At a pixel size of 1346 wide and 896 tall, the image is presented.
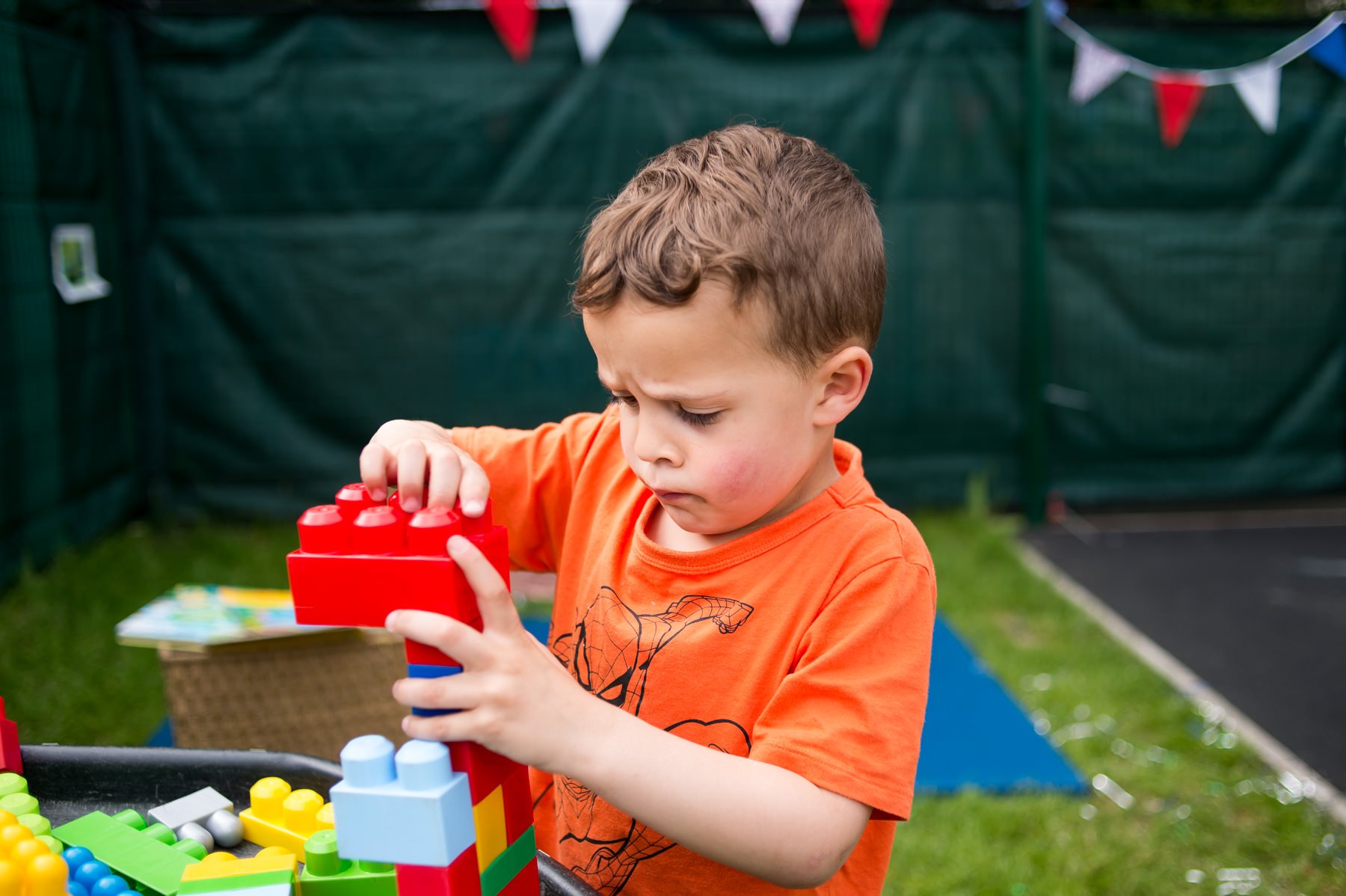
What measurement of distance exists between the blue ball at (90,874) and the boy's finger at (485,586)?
0.45 m

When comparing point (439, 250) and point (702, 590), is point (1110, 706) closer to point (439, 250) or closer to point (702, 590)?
point (702, 590)

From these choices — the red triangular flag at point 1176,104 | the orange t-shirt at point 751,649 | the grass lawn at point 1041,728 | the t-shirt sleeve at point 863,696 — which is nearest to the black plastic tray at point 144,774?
the orange t-shirt at point 751,649

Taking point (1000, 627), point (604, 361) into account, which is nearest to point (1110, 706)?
point (1000, 627)

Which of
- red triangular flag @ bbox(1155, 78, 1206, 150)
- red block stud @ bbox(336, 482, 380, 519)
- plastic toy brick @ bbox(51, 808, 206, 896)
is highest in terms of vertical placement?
red triangular flag @ bbox(1155, 78, 1206, 150)

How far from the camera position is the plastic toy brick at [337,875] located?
905 millimetres

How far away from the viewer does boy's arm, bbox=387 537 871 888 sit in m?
0.83

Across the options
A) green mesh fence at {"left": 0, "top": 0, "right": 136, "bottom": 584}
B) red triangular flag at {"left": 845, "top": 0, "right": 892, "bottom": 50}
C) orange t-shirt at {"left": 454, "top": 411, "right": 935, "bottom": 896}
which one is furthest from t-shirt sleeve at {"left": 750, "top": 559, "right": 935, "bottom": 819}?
red triangular flag at {"left": 845, "top": 0, "right": 892, "bottom": 50}

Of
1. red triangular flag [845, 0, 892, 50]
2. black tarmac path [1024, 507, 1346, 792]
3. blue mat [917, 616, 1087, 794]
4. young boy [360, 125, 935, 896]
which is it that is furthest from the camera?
red triangular flag [845, 0, 892, 50]

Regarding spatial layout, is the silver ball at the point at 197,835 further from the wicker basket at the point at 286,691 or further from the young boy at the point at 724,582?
the wicker basket at the point at 286,691

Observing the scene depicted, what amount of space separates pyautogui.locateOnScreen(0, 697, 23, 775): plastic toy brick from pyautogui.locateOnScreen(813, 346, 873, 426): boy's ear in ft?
2.94

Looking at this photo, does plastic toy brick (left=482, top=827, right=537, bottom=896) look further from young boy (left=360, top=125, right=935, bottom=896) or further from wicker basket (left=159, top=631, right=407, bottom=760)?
wicker basket (left=159, top=631, right=407, bottom=760)

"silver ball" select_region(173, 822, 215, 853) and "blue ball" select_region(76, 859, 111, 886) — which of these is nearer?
"blue ball" select_region(76, 859, 111, 886)

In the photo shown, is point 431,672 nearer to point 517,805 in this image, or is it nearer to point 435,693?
point 435,693

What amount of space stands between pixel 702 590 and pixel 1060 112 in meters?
4.46
